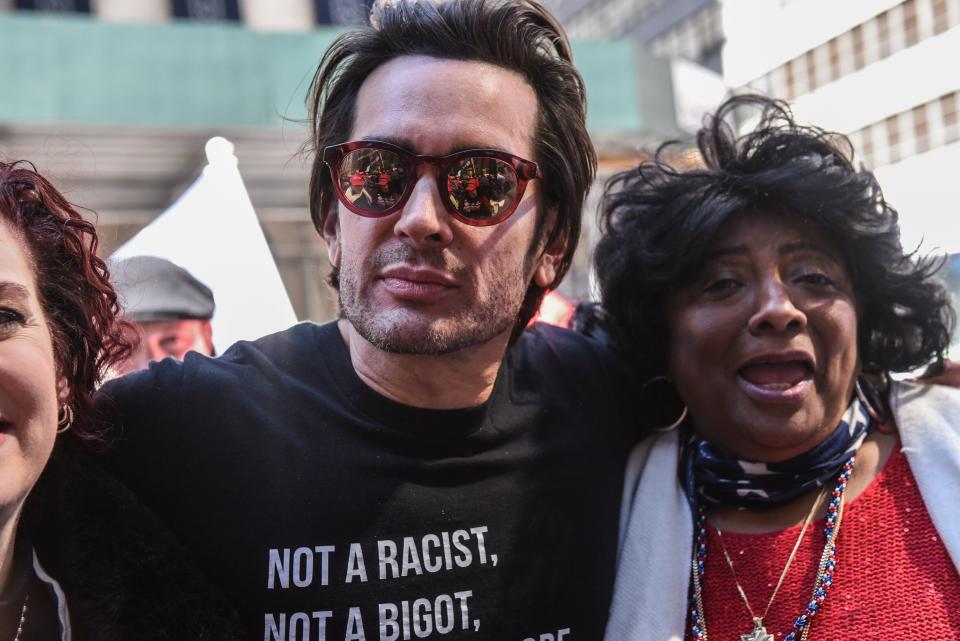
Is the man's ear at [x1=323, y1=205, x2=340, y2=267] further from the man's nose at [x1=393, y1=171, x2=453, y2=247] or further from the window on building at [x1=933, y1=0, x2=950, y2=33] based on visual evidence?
the window on building at [x1=933, y1=0, x2=950, y2=33]

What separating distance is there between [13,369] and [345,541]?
79 centimetres

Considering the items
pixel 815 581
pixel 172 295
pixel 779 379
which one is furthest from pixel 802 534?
pixel 172 295

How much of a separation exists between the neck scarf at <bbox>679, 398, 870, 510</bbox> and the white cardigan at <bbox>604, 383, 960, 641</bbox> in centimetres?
8

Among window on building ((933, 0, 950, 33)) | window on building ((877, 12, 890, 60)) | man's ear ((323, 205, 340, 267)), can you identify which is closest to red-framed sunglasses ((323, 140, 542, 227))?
man's ear ((323, 205, 340, 267))

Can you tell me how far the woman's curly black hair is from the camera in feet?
8.16

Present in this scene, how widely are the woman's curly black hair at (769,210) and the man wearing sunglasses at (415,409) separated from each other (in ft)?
0.83

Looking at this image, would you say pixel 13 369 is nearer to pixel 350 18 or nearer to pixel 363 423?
pixel 363 423

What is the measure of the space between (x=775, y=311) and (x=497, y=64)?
94 cm

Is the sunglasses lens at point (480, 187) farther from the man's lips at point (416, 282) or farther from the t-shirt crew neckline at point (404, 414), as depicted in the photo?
the t-shirt crew neckline at point (404, 414)

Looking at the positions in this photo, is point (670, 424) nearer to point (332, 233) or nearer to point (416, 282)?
point (416, 282)

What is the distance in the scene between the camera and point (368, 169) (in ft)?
7.54

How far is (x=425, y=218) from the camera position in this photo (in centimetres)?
222

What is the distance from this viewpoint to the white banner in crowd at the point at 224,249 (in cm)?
319

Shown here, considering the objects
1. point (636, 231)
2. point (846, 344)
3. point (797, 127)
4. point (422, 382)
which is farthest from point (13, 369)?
point (797, 127)
